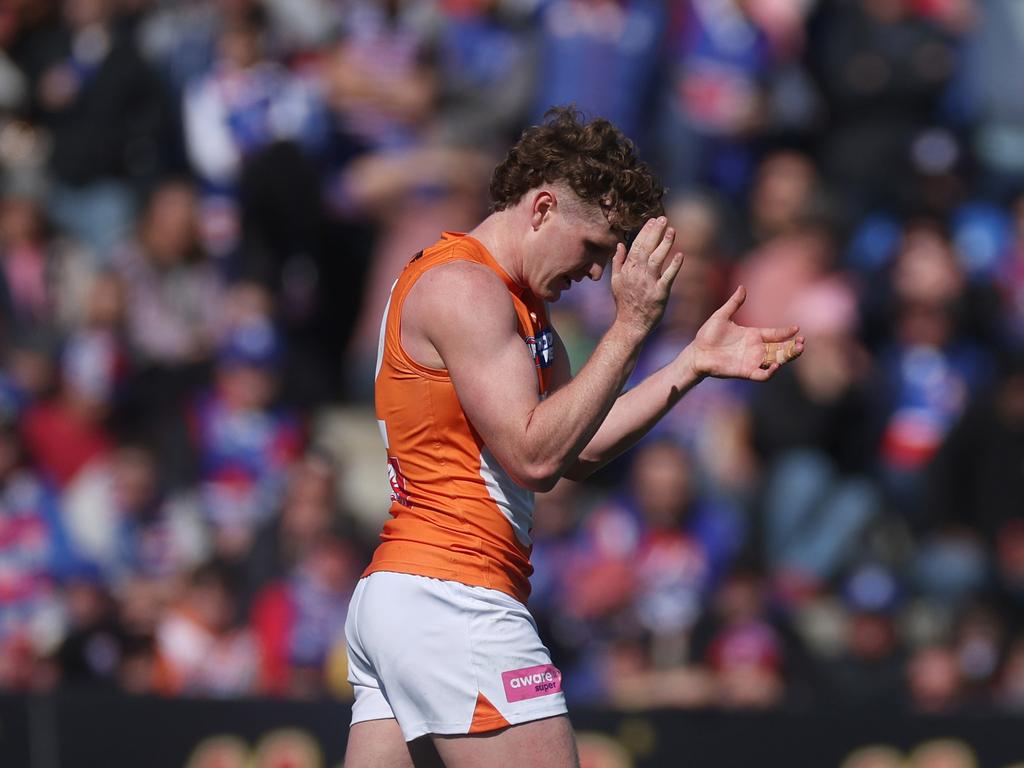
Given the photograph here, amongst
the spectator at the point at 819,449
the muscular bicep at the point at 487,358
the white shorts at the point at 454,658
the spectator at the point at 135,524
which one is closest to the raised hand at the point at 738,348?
the muscular bicep at the point at 487,358

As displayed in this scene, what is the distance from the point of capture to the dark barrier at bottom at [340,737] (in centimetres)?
680

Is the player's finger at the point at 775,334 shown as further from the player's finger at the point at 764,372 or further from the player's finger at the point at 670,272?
the player's finger at the point at 670,272

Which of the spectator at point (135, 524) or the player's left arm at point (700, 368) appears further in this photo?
the spectator at point (135, 524)

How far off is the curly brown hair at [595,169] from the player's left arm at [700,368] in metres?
0.34

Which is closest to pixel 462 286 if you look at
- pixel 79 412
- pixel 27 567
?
pixel 27 567

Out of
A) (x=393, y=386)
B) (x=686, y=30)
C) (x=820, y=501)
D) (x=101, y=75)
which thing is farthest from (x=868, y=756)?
(x=101, y=75)

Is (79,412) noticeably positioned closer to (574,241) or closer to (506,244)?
(506,244)

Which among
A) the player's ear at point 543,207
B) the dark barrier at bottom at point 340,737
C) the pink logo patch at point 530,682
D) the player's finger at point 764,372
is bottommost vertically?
the dark barrier at bottom at point 340,737

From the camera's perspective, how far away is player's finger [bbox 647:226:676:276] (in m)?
4.06

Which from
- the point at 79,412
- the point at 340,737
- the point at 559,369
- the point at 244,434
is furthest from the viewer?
the point at 79,412

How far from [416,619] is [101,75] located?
8.00m

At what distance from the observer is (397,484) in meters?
4.38

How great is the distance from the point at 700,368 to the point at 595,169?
594mm

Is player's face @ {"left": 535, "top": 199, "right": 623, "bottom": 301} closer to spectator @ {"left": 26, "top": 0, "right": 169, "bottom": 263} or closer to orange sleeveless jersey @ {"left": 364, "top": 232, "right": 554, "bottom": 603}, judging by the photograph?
orange sleeveless jersey @ {"left": 364, "top": 232, "right": 554, "bottom": 603}
